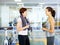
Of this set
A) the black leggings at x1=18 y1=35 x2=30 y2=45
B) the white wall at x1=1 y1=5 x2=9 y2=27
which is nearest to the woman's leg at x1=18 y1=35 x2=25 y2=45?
the black leggings at x1=18 y1=35 x2=30 y2=45

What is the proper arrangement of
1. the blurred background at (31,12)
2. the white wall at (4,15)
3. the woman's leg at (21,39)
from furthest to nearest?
the white wall at (4,15), the blurred background at (31,12), the woman's leg at (21,39)

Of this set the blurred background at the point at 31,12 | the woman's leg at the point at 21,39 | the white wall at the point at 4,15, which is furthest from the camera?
the white wall at the point at 4,15

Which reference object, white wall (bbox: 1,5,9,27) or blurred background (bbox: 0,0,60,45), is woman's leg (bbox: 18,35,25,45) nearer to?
blurred background (bbox: 0,0,60,45)

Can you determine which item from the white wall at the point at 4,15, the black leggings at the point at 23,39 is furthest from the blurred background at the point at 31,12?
the black leggings at the point at 23,39

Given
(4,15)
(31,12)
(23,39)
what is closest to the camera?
(23,39)

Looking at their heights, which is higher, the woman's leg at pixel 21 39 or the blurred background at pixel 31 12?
the blurred background at pixel 31 12

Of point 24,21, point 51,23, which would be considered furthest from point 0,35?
point 51,23

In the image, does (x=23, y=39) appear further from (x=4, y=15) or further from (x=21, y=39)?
(x=4, y=15)

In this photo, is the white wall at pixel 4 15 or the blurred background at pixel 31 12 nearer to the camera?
the blurred background at pixel 31 12

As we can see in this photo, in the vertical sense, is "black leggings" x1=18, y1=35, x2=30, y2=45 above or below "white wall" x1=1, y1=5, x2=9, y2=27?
below

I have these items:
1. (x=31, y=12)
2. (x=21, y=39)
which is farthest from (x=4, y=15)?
(x=21, y=39)

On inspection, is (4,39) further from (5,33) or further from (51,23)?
(51,23)

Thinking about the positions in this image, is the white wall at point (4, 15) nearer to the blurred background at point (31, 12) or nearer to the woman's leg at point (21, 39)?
the blurred background at point (31, 12)

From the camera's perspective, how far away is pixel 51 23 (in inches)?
112
